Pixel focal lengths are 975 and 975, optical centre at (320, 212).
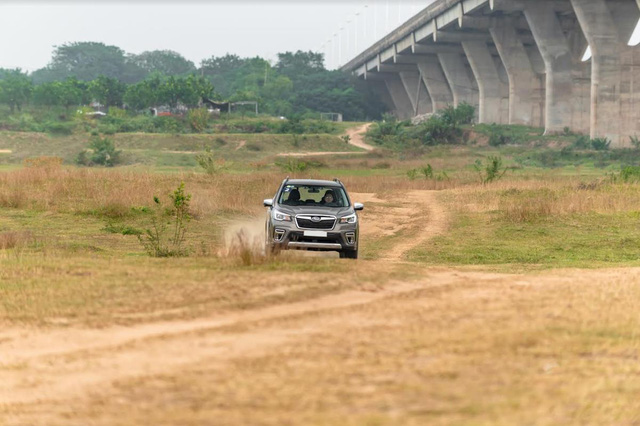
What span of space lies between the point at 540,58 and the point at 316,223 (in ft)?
255

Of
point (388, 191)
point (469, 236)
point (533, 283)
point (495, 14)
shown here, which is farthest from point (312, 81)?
point (533, 283)

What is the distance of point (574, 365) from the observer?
30.6 ft

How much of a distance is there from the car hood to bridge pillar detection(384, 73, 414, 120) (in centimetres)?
12914

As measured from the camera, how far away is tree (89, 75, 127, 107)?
109 m

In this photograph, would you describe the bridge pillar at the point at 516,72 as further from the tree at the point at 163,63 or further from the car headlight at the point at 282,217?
the tree at the point at 163,63

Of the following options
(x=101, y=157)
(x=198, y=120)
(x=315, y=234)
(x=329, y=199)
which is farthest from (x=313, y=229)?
(x=198, y=120)

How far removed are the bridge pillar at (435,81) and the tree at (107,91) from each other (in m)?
36.5

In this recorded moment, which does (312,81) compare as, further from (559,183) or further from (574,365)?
(574,365)

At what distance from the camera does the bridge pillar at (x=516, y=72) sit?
85688 millimetres

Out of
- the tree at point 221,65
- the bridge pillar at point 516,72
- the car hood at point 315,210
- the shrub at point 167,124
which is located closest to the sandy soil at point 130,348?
the car hood at point 315,210

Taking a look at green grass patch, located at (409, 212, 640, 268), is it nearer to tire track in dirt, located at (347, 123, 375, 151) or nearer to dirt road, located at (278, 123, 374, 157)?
dirt road, located at (278, 123, 374, 157)

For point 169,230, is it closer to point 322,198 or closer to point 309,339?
point 322,198

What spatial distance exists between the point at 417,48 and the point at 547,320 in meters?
96.1

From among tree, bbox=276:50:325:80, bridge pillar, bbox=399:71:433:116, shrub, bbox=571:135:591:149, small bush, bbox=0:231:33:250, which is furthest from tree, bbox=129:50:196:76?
small bush, bbox=0:231:33:250
